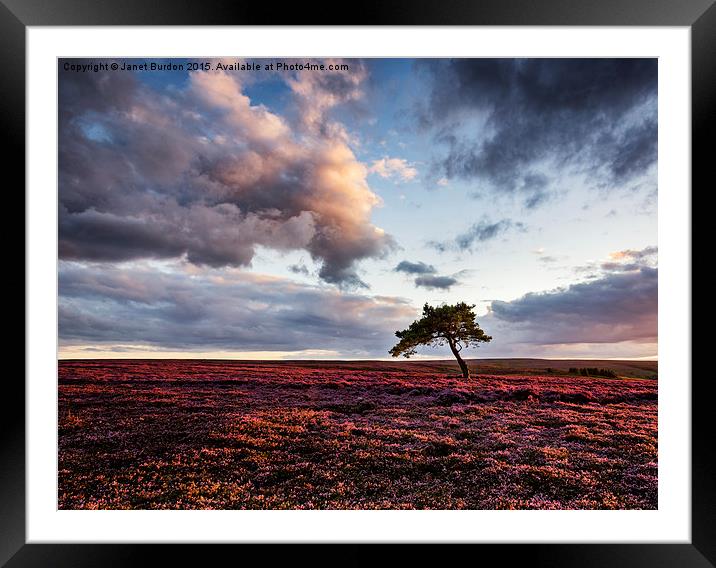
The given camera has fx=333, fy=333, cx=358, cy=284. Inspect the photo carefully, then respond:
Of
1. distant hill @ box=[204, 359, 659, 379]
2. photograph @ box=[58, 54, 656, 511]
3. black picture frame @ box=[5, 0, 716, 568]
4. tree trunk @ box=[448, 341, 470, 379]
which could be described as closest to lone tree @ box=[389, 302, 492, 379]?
tree trunk @ box=[448, 341, 470, 379]

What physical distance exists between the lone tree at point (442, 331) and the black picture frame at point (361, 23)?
534cm

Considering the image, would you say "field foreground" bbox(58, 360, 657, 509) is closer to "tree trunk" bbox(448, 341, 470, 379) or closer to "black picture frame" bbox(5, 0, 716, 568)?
"tree trunk" bbox(448, 341, 470, 379)

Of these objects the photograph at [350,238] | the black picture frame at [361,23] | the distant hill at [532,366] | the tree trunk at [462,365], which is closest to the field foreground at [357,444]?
the photograph at [350,238]

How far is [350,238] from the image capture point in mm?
6945

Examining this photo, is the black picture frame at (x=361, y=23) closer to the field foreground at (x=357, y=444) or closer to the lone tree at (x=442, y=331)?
the field foreground at (x=357, y=444)

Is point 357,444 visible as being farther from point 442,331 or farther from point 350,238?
point 442,331

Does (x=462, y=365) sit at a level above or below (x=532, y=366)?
above

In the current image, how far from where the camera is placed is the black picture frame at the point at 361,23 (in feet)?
10.4

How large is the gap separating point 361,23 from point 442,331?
324 inches

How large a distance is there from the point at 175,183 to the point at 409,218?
485 cm

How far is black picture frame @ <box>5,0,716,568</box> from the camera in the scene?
125 inches

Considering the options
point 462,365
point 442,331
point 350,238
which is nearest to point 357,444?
point 350,238

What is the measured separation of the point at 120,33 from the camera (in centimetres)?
375
